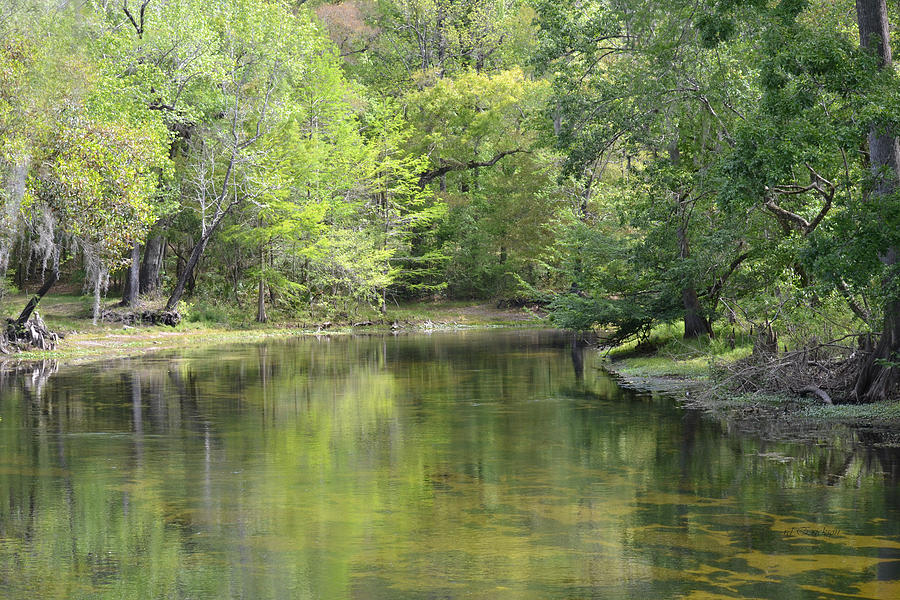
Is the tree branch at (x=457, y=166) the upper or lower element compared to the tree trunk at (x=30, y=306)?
upper

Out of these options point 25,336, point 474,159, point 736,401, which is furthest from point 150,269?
point 736,401

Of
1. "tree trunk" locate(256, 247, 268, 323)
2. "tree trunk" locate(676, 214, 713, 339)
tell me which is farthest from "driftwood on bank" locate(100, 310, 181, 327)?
"tree trunk" locate(676, 214, 713, 339)

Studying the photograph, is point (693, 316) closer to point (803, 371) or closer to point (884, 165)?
point (803, 371)

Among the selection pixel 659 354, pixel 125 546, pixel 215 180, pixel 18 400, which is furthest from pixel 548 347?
pixel 125 546

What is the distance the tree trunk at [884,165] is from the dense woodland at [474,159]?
1.5 inches

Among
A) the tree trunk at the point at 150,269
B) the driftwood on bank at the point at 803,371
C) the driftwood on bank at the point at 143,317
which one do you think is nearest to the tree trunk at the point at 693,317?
the driftwood on bank at the point at 803,371

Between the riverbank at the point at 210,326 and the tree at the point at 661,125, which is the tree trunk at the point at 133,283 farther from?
the tree at the point at 661,125

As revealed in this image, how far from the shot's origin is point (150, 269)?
4159cm

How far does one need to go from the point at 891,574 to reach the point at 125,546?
602cm

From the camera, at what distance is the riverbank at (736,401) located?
14.2 m

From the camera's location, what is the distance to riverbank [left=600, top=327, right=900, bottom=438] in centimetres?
1416

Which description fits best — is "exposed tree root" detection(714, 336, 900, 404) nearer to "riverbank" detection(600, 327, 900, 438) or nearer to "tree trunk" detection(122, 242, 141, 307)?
"riverbank" detection(600, 327, 900, 438)

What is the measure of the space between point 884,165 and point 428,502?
7.99m

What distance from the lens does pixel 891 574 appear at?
7305 mm
